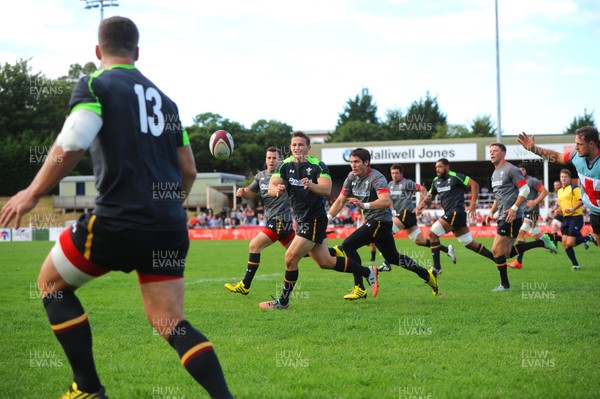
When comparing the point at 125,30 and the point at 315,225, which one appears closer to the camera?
the point at 125,30

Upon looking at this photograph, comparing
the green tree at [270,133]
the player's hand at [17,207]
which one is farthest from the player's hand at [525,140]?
the green tree at [270,133]

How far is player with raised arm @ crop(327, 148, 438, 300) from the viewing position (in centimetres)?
985

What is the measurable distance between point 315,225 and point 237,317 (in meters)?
1.70

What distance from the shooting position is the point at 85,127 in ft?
11.2

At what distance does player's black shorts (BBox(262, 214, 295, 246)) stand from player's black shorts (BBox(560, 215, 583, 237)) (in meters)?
8.35

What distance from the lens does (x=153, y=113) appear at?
12.3ft

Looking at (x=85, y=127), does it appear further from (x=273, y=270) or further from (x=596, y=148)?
(x=273, y=270)

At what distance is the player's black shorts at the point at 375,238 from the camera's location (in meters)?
10.1

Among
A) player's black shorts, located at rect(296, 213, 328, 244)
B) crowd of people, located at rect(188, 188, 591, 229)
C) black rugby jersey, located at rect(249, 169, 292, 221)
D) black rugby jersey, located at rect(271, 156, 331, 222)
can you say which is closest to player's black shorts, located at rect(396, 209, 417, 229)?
black rugby jersey, located at rect(249, 169, 292, 221)

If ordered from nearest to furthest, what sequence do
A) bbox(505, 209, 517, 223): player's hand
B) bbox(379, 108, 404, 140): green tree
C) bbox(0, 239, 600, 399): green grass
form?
bbox(0, 239, 600, 399): green grass → bbox(505, 209, 517, 223): player's hand → bbox(379, 108, 404, 140): green tree

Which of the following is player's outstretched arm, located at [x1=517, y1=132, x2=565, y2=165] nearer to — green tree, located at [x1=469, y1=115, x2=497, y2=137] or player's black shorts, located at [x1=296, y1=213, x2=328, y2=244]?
player's black shorts, located at [x1=296, y1=213, x2=328, y2=244]

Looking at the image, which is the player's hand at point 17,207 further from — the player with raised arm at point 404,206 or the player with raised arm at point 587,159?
the player with raised arm at point 404,206

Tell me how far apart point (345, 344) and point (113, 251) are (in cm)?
339

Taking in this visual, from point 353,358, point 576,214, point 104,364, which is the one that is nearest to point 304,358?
point 353,358
